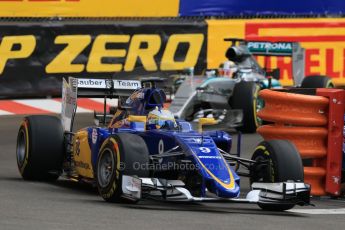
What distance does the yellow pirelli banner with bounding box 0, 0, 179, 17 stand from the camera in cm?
1820

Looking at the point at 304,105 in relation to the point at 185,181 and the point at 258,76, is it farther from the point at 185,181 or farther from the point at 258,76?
the point at 258,76

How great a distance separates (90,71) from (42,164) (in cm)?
791

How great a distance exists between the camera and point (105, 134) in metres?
10.6

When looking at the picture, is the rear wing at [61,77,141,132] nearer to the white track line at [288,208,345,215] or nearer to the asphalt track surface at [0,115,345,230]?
the asphalt track surface at [0,115,345,230]

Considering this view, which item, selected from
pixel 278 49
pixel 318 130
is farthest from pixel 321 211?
pixel 278 49

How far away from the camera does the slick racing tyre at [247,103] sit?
17.0 metres

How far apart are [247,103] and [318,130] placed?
5806 millimetres

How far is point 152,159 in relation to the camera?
10062 mm

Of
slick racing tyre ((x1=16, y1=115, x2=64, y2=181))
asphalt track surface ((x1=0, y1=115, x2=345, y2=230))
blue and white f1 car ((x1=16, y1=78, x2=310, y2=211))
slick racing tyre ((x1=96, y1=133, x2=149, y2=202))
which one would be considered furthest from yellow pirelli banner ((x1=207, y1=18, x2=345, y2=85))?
slick racing tyre ((x1=96, y1=133, x2=149, y2=202))

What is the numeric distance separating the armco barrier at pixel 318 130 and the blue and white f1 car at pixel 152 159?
0.79 m

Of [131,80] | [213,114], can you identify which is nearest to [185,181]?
[131,80]

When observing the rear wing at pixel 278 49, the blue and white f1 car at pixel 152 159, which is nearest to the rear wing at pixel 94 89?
the blue and white f1 car at pixel 152 159

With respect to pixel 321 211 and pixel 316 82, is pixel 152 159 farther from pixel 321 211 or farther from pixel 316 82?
pixel 316 82

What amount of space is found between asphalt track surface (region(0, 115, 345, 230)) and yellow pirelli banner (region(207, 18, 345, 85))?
9638 mm
